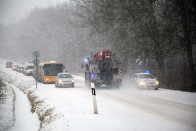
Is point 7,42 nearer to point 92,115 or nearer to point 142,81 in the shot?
point 142,81

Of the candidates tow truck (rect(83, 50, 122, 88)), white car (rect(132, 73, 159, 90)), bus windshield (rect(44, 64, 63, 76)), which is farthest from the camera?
bus windshield (rect(44, 64, 63, 76))

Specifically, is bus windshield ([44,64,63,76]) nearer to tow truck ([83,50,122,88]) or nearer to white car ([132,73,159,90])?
tow truck ([83,50,122,88])

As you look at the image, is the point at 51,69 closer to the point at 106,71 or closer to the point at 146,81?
the point at 106,71

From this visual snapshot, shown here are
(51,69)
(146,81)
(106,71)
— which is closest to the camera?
(146,81)

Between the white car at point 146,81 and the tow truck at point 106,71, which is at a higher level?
the tow truck at point 106,71

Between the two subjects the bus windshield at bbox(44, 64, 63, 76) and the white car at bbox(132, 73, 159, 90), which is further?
the bus windshield at bbox(44, 64, 63, 76)

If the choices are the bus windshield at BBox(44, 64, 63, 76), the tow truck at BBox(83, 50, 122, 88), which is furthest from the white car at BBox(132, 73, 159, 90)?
the bus windshield at BBox(44, 64, 63, 76)

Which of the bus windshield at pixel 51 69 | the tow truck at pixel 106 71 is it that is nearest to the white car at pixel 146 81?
the tow truck at pixel 106 71

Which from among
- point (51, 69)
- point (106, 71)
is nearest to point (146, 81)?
point (106, 71)

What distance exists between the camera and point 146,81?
2811 cm

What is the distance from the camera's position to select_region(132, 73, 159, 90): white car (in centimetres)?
2777

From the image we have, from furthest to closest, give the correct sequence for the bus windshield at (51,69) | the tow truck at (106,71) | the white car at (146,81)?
the bus windshield at (51,69)
the tow truck at (106,71)
the white car at (146,81)

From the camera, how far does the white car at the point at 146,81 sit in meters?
27.8

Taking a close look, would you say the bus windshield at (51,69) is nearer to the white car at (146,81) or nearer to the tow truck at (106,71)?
the tow truck at (106,71)
